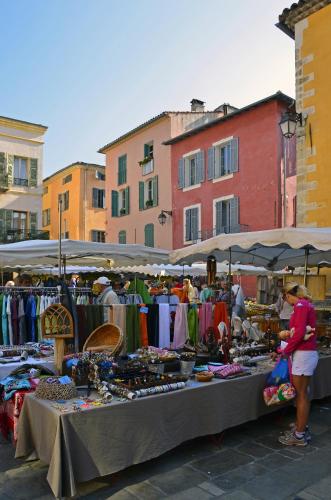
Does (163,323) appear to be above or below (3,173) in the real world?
below

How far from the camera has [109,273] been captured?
41.4ft

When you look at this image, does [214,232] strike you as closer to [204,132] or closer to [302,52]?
[204,132]

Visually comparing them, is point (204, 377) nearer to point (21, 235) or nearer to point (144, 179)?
point (144, 179)

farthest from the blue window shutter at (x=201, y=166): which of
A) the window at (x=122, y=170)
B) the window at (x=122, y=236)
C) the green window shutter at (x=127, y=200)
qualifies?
the window at (x=122, y=236)

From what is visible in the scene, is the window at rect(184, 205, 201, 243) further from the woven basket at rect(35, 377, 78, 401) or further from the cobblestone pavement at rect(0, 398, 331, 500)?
the woven basket at rect(35, 377, 78, 401)

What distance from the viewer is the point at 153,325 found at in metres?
5.28

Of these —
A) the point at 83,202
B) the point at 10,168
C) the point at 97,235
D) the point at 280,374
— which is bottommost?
the point at 280,374

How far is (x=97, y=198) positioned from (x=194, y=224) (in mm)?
12551

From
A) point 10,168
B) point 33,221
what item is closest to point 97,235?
point 33,221

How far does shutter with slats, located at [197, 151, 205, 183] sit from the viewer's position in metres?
19.5

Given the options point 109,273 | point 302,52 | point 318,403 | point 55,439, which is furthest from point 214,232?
point 55,439

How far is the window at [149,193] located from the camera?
73.5 ft

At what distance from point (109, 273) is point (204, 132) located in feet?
31.8

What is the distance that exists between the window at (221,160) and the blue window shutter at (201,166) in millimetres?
405
